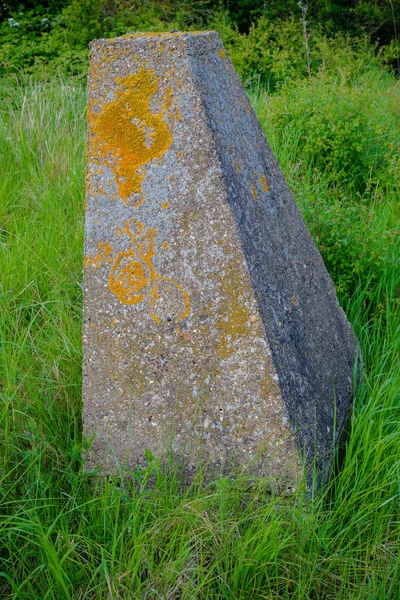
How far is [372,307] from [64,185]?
1.81 meters

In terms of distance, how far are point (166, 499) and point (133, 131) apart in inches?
43.2

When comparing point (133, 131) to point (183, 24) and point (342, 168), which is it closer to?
point (342, 168)

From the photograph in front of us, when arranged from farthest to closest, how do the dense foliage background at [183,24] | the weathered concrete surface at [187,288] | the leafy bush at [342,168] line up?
the dense foliage background at [183,24] → the leafy bush at [342,168] → the weathered concrete surface at [187,288]

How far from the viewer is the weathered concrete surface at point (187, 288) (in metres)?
1.82

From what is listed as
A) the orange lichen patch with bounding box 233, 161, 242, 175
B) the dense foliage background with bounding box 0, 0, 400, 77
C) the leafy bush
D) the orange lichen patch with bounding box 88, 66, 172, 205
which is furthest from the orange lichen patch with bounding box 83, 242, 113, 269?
the dense foliage background with bounding box 0, 0, 400, 77

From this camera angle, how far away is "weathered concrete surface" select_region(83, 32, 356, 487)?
182 cm

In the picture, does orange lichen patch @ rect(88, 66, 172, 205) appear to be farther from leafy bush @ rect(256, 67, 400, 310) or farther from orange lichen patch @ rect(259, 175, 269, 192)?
leafy bush @ rect(256, 67, 400, 310)

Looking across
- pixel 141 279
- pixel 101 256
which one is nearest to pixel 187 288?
pixel 141 279

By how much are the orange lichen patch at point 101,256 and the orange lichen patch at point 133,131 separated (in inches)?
6.0

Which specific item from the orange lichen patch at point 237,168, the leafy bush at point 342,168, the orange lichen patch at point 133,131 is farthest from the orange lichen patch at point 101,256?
the leafy bush at point 342,168

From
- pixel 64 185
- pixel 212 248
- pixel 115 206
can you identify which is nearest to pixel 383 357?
pixel 212 248

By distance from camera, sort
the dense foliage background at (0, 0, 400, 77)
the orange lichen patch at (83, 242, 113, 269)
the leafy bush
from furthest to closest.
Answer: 1. the dense foliage background at (0, 0, 400, 77)
2. the leafy bush
3. the orange lichen patch at (83, 242, 113, 269)

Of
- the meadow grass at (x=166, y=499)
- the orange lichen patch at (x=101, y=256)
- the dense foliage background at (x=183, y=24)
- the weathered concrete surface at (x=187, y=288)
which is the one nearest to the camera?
the meadow grass at (x=166, y=499)

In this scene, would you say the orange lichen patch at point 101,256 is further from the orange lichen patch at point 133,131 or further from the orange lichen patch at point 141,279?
the orange lichen patch at point 133,131
